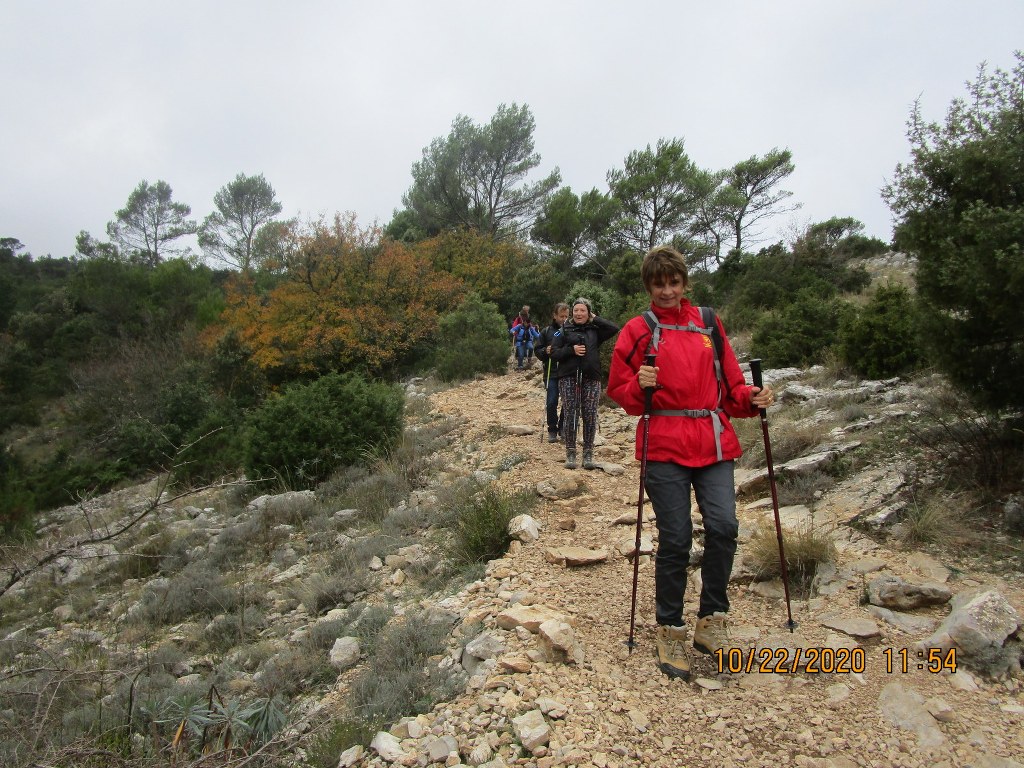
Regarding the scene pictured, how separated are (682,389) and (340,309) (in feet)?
51.8

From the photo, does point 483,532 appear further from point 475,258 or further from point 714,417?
point 475,258

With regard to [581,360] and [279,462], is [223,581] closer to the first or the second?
[279,462]

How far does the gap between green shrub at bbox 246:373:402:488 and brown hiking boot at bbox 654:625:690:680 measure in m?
6.31

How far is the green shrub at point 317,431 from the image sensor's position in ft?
27.9

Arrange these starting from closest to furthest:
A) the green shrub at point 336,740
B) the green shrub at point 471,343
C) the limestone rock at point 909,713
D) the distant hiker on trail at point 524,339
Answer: the limestone rock at point 909,713, the green shrub at point 336,740, the distant hiker on trail at point 524,339, the green shrub at point 471,343

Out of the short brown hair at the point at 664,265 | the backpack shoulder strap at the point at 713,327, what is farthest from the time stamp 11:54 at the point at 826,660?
the short brown hair at the point at 664,265

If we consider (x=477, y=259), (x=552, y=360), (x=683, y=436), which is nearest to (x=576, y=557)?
(x=683, y=436)

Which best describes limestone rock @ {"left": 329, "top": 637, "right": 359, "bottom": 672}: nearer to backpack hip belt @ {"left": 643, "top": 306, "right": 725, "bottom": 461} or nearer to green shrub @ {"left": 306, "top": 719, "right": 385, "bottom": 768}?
green shrub @ {"left": 306, "top": 719, "right": 385, "bottom": 768}

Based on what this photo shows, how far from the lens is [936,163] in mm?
4480

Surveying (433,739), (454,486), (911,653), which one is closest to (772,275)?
(454,486)

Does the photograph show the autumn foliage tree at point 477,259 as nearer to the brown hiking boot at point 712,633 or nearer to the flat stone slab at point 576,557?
the flat stone slab at point 576,557

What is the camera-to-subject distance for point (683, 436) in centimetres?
277

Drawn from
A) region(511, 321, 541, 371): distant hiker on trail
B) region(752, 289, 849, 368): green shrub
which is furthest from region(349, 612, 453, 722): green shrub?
region(511, 321, 541, 371): distant hiker on trail

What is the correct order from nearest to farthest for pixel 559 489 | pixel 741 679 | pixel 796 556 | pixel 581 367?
1. pixel 741 679
2. pixel 796 556
3. pixel 559 489
4. pixel 581 367
